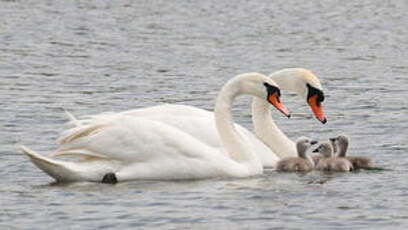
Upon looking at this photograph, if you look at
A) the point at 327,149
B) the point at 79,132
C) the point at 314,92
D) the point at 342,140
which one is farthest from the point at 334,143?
the point at 79,132

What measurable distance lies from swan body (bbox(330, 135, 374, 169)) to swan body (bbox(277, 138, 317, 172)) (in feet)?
0.97

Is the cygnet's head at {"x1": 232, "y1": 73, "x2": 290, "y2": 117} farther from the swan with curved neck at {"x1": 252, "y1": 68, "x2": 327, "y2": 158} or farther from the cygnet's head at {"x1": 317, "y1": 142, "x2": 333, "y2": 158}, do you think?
the swan with curved neck at {"x1": 252, "y1": 68, "x2": 327, "y2": 158}

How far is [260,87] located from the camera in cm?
1648

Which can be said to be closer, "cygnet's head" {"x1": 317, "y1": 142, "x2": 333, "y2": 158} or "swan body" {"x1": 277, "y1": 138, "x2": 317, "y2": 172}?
"swan body" {"x1": 277, "y1": 138, "x2": 317, "y2": 172}

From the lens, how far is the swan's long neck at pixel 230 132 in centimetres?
1622

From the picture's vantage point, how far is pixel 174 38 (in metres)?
30.0

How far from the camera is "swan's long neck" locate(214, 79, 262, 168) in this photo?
16219 mm

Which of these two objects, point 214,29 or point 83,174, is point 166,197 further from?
point 214,29

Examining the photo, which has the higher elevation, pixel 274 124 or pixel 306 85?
pixel 306 85

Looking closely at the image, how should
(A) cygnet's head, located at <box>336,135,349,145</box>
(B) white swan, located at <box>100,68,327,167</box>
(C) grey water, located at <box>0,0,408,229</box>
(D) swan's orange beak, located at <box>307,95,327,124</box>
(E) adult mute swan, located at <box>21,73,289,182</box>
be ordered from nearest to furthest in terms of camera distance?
(C) grey water, located at <box>0,0,408,229</box> < (E) adult mute swan, located at <box>21,73,289,182</box> < (B) white swan, located at <box>100,68,327,167</box> < (A) cygnet's head, located at <box>336,135,349,145</box> < (D) swan's orange beak, located at <box>307,95,327,124</box>

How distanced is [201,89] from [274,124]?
531cm

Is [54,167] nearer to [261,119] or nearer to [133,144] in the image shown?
[133,144]

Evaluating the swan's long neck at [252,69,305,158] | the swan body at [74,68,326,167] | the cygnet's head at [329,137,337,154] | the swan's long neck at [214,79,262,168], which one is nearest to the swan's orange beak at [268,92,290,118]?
the swan's long neck at [214,79,262,168]

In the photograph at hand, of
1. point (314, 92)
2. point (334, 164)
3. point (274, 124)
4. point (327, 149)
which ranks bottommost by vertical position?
point (334, 164)
